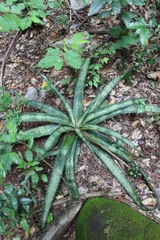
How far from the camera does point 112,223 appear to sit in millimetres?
2070

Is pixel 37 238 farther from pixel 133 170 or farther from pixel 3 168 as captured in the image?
pixel 133 170

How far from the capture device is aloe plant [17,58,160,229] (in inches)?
103

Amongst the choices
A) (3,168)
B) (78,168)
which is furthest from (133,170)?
(3,168)

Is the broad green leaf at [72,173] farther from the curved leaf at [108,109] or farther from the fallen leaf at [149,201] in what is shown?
the fallen leaf at [149,201]

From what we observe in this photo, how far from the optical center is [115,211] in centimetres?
217

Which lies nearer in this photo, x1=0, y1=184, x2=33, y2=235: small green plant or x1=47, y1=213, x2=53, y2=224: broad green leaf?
x1=0, y1=184, x2=33, y2=235: small green plant

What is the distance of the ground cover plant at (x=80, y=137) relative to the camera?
103 inches

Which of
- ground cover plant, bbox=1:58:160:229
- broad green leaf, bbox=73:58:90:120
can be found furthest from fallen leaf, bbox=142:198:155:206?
broad green leaf, bbox=73:58:90:120

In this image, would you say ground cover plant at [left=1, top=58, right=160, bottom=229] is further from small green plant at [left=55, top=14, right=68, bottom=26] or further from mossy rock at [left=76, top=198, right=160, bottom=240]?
small green plant at [left=55, top=14, right=68, bottom=26]

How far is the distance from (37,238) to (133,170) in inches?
40.5

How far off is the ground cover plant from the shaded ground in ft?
0.38

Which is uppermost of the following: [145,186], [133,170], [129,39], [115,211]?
[129,39]

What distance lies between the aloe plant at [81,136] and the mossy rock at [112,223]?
317 mm

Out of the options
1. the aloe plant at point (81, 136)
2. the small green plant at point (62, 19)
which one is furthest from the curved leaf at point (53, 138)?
the small green plant at point (62, 19)
